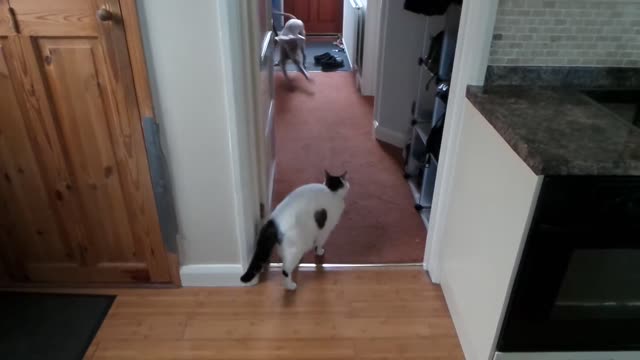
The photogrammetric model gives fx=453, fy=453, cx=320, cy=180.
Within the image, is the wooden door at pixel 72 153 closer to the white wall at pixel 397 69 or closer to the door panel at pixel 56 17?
the door panel at pixel 56 17

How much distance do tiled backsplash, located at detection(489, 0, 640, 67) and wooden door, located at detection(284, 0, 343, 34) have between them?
521 cm

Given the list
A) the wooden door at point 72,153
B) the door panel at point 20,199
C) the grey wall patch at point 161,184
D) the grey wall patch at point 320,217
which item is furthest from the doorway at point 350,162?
the door panel at point 20,199

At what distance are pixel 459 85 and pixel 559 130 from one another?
0.45 metres

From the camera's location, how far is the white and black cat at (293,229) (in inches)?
74.3

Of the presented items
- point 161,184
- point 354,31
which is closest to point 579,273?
point 161,184

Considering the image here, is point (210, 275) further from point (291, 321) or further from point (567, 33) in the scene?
point (567, 33)

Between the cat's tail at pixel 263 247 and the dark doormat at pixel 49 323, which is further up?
the cat's tail at pixel 263 247

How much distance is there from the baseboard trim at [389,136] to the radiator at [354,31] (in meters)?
1.20

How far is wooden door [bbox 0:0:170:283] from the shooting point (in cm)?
148

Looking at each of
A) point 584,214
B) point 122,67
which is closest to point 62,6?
point 122,67

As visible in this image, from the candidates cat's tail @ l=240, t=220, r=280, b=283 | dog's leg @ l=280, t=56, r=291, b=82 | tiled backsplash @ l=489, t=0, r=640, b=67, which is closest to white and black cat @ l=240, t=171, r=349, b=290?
cat's tail @ l=240, t=220, r=280, b=283

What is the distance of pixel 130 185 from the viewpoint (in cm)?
175

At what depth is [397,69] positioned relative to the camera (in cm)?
309

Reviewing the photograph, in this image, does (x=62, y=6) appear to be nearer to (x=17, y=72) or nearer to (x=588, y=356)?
(x=17, y=72)
